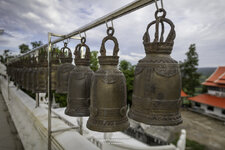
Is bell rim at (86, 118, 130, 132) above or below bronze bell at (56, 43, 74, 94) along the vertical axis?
below

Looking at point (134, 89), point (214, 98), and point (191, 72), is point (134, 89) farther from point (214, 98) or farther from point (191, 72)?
point (191, 72)

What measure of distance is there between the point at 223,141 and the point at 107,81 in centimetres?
1900

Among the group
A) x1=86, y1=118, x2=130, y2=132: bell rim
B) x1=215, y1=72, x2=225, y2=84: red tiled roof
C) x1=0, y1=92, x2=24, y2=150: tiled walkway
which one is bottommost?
x1=0, y1=92, x2=24, y2=150: tiled walkway

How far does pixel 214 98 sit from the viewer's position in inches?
980

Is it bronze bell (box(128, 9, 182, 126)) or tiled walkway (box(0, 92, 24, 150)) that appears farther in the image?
tiled walkway (box(0, 92, 24, 150))

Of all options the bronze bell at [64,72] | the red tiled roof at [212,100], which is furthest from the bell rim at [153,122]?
the red tiled roof at [212,100]

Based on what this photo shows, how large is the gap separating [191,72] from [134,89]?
1405 inches

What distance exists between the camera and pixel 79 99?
2.33 metres

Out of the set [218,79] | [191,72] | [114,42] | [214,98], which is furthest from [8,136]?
[191,72]

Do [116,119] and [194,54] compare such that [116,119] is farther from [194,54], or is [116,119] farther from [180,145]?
[194,54]

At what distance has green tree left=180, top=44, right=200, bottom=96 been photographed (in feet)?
107

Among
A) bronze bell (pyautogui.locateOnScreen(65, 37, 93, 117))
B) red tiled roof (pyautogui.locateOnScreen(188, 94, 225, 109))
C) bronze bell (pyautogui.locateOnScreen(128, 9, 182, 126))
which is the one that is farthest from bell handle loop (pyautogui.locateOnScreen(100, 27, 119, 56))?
red tiled roof (pyautogui.locateOnScreen(188, 94, 225, 109))

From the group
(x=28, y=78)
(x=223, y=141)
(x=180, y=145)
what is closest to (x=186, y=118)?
(x=223, y=141)

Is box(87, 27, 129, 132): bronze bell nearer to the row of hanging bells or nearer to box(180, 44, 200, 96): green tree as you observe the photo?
the row of hanging bells
